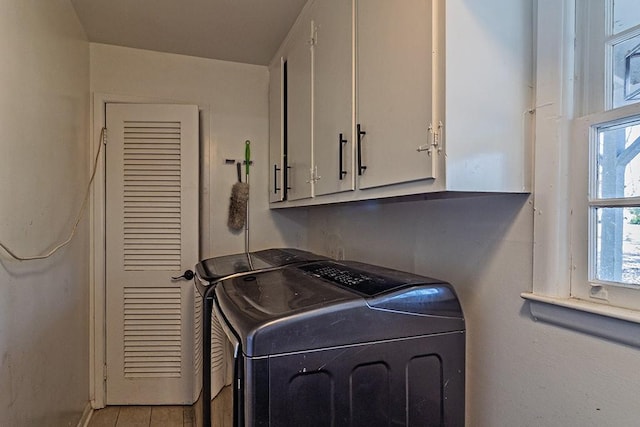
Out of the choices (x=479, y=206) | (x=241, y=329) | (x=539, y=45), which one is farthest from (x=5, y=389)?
(x=539, y=45)

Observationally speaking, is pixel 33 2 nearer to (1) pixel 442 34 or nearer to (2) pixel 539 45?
(1) pixel 442 34

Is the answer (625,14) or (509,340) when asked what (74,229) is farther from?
(625,14)

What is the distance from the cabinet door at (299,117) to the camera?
1885mm

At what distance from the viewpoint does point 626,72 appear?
89 cm

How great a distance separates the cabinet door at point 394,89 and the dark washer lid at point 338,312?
29 centimetres

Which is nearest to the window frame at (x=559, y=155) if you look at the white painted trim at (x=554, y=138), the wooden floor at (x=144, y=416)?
the white painted trim at (x=554, y=138)

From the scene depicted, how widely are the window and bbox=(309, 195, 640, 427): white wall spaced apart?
0.37 feet

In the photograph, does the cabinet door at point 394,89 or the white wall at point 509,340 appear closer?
the white wall at point 509,340

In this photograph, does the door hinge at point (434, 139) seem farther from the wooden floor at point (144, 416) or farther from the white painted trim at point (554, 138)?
the wooden floor at point (144, 416)

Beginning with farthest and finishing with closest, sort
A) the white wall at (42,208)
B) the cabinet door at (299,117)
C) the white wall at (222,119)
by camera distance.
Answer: the white wall at (222,119), the cabinet door at (299,117), the white wall at (42,208)

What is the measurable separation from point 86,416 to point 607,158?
109 inches

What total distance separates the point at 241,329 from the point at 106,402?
2.14m

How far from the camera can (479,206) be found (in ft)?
3.96

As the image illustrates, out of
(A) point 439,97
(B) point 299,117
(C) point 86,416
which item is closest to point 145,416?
(C) point 86,416
